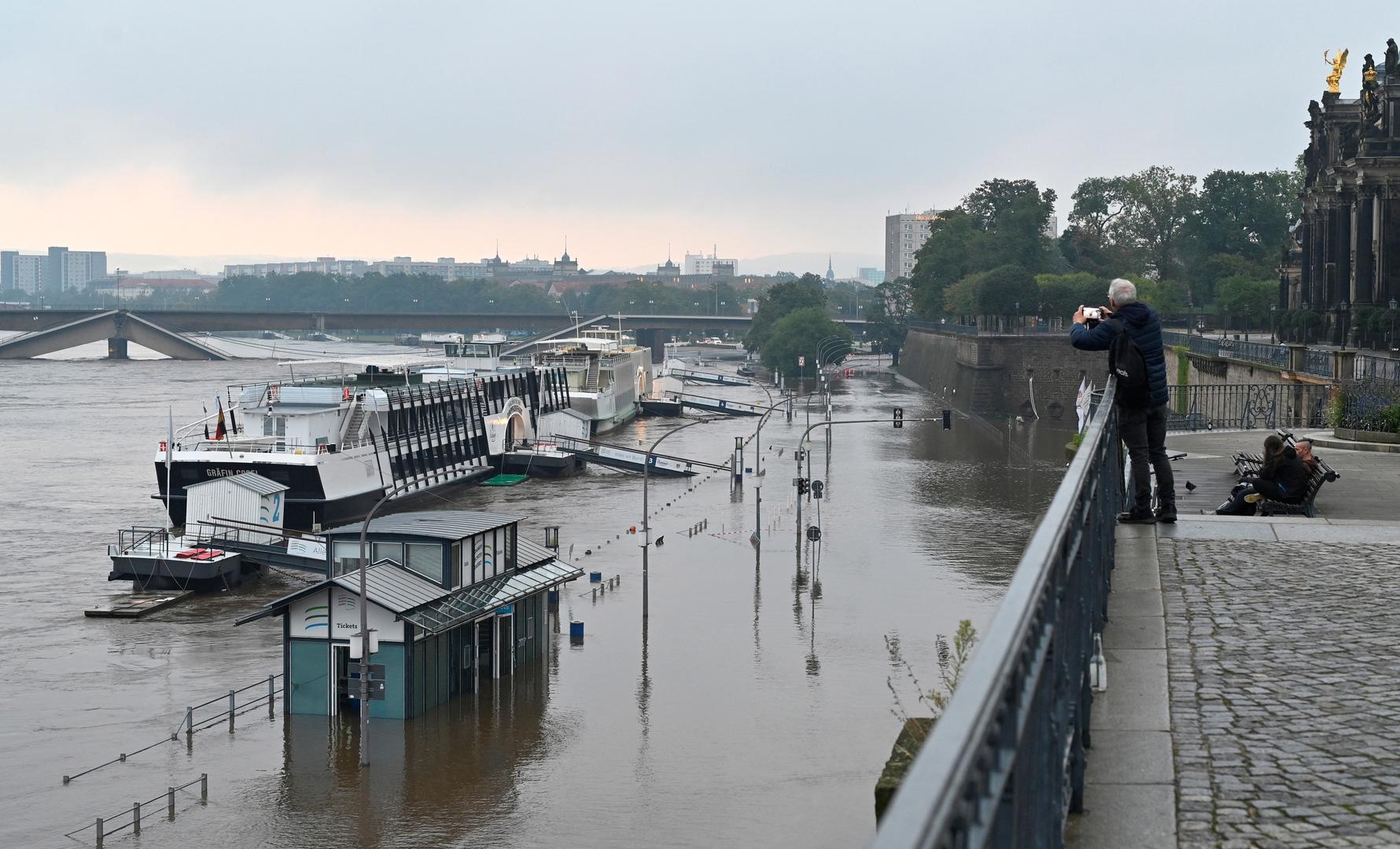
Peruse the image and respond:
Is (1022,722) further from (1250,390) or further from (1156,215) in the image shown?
(1156,215)

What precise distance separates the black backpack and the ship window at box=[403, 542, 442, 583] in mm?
21751

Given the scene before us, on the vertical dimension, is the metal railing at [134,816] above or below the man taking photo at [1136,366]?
below

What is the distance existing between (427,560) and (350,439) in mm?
30401

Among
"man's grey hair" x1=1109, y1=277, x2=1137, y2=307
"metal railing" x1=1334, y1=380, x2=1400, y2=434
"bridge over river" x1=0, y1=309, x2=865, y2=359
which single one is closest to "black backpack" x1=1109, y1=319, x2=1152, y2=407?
"man's grey hair" x1=1109, y1=277, x2=1137, y2=307

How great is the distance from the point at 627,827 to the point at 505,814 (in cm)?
199

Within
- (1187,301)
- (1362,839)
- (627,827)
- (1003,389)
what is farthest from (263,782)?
(1187,301)

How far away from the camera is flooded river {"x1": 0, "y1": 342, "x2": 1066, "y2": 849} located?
23.2 meters

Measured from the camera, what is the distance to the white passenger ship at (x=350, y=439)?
56.1 m

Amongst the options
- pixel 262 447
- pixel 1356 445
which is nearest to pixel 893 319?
pixel 262 447

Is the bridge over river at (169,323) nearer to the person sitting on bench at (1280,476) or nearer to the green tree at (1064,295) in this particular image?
the green tree at (1064,295)

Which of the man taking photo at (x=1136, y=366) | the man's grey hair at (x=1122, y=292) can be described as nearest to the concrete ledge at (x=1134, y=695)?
the man taking photo at (x=1136, y=366)

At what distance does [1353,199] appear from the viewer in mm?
63406

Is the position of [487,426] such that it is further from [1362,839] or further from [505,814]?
[1362,839]

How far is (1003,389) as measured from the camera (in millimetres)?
106750
